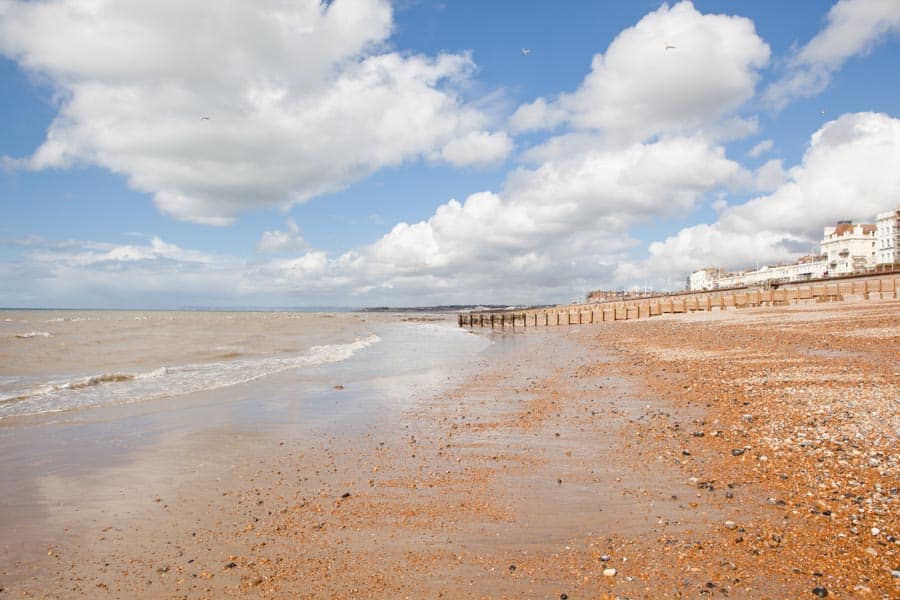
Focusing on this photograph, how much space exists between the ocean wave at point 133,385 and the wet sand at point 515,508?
5.98m

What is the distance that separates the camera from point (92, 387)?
16281 mm

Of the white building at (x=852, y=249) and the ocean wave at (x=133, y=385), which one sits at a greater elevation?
the white building at (x=852, y=249)

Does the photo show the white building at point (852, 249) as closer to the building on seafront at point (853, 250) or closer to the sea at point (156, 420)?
the building on seafront at point (853, 250)

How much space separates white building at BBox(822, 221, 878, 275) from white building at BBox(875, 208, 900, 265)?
3.78 m

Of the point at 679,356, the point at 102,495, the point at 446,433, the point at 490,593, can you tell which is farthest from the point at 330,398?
the point at 679,356

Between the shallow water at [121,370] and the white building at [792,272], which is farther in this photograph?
the white building at [792,272]

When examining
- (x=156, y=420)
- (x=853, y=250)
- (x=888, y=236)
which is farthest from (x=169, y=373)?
(x=853, y=250)

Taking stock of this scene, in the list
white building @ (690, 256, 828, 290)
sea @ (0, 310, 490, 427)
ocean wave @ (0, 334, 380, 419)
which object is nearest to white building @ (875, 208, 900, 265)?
white building @ (690, 256, 828, 290)

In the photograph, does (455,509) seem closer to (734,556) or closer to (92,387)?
(734,556)

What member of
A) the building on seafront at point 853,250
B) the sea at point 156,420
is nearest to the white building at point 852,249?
the building on seafront at point 853,250

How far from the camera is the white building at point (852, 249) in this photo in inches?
4621

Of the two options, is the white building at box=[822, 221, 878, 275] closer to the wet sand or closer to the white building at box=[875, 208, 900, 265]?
the white building at box=[875, 208, 900, 265]

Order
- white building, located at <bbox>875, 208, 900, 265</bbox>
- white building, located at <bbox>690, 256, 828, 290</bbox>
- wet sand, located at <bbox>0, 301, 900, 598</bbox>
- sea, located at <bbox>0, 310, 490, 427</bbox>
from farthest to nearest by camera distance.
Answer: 1. white building, located at <bbox>690, 256, 828, 290</bbox>
2. white building, located at <bbox>875, 208, 900, 265</bbox>
3. sea, located at <bbox>0, 310, 490, 427</bbox>
4. wet sand, located at <bbox>0, 301, 900, 598</bbox>

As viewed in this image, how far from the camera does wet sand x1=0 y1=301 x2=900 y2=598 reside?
443cm
